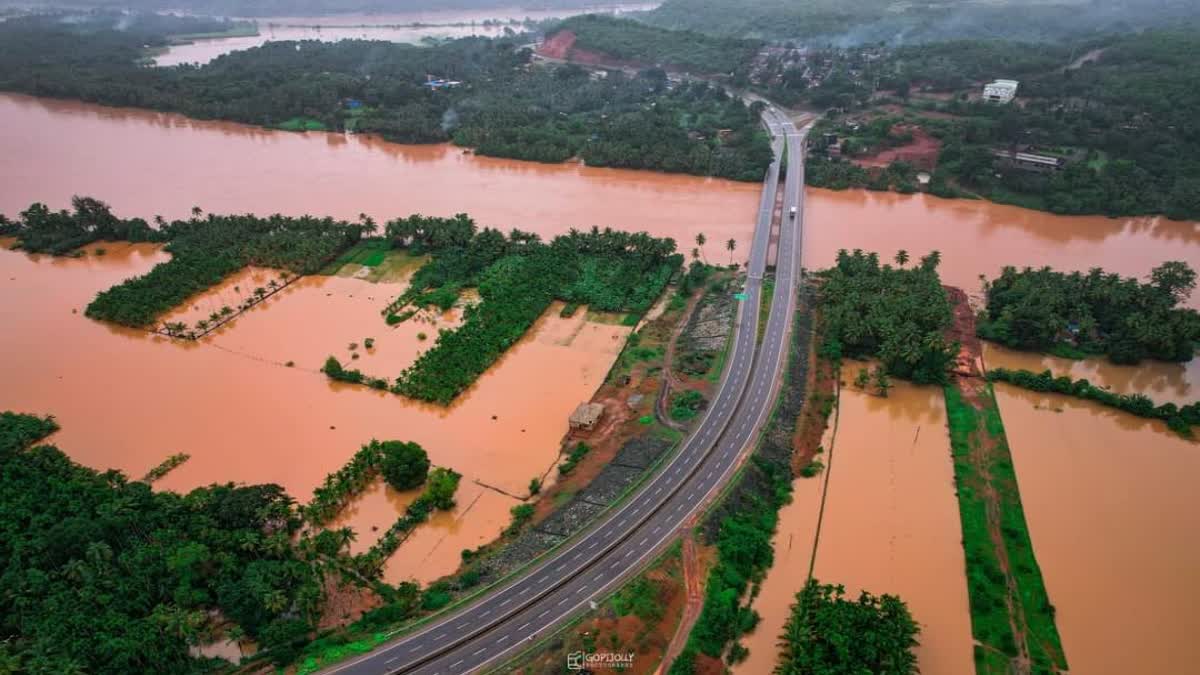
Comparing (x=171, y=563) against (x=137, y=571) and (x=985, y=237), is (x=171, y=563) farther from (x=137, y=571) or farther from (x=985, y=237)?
(x=985, y=237)

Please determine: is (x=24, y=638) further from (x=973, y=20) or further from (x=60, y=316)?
(x=973, y=20)

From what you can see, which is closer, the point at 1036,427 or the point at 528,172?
the point at 1036,427

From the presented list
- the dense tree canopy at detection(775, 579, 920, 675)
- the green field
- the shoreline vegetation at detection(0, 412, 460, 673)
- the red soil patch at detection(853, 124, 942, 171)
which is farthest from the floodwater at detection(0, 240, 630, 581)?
the red soil patch at detection(853, 124, 942, 171)

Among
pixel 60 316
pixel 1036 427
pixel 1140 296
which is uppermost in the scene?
pixel 1140 296

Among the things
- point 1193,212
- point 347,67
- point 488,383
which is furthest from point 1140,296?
point 347,67

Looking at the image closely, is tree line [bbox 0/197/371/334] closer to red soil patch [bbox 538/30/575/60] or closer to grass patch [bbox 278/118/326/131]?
grass patch [bbox 278/118/326/131]

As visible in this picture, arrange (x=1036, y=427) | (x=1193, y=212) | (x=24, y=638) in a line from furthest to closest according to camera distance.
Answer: (x=1193, y=212) → (x=1036, y=427) → (x=24, y=638)

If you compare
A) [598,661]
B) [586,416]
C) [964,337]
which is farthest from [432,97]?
[598,661]
